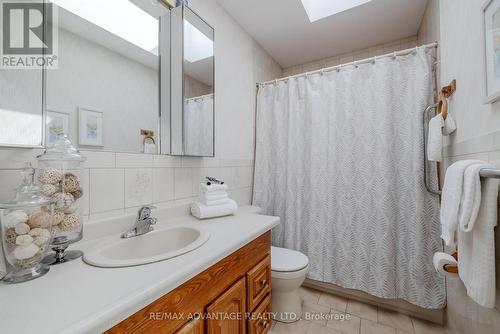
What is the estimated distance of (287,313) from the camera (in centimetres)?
154

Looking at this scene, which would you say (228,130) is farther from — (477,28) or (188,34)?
(477,28)

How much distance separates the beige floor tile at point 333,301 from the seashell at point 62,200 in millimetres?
1835

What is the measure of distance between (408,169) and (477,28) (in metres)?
0.88

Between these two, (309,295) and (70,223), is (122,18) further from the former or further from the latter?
(309,295)

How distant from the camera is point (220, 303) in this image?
859 mm

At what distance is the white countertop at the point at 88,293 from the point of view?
1.43 feet

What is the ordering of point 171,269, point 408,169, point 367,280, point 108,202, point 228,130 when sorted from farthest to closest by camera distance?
point 228,130 → point 367,280 → point 408,169 → point 108,202 → point 171,269

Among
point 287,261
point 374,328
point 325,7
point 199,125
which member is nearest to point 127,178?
point 199,125

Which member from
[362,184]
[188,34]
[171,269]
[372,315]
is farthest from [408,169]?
[188,34]

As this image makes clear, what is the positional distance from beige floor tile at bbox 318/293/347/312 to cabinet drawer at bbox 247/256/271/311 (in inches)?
29.9

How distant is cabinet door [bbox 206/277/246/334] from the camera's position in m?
0.82

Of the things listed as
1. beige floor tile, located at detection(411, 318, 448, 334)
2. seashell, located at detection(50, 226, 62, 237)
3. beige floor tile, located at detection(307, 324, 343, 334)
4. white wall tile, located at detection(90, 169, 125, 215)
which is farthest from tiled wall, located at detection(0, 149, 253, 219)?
beige floor tile, located at detection(411, 318, 448, 334)

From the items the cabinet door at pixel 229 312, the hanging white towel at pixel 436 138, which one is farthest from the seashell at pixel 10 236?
the hanging white towel at pixel 436 138

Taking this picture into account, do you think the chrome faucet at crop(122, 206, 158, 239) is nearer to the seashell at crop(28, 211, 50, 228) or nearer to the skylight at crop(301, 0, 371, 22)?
the seashell at crop(28, 211, 50, 228)
